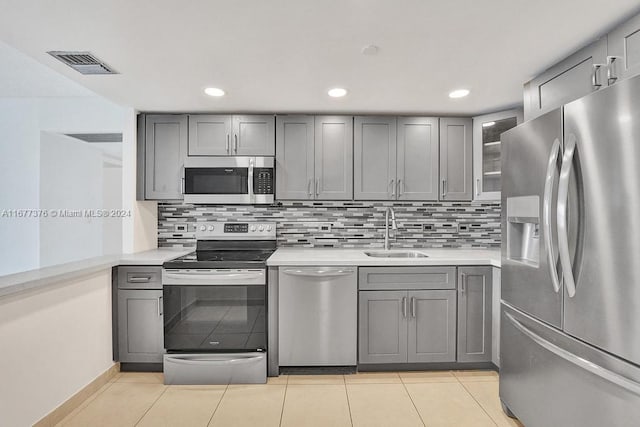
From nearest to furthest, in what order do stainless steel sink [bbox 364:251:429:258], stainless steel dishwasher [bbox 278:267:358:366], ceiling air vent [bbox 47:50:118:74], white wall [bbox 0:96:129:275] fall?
ceiling air vent [bbox 47:50:118:74] < stainless steel dishwasher [bbox 278:267:358:366] < stainless steel sink [bbox 364:251:429:258] < white wall [bbox 0:96:129:275]

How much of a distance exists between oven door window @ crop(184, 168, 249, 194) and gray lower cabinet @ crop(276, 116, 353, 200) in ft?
1.00

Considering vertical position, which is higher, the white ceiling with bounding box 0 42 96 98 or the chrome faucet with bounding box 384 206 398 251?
the white ceiling with bounding box 0 42 96 98

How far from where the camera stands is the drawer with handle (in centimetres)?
257

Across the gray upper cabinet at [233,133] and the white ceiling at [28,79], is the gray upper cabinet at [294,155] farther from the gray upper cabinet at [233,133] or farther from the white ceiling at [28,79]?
the white ceiling at [28,79]

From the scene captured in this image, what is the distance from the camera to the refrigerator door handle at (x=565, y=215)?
1381mm

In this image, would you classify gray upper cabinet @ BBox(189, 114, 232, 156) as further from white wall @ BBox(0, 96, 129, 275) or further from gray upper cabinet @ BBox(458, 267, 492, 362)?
gray upper cabinet @ BBox(458, 267, 492, 362)

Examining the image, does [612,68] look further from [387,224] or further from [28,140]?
[28,140]

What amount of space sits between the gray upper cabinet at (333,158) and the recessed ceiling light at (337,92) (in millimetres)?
437

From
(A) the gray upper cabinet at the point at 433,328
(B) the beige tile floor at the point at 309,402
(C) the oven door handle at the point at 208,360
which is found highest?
(A) the gray upper cabinet at the point at 433,328

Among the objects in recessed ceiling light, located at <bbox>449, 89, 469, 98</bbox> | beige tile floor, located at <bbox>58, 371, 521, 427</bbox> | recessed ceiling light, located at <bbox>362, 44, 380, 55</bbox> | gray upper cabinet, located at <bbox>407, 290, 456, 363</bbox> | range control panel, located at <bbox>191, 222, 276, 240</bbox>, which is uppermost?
recessed ceiling light, located at <bbox>362, 44, 380, 55</bbox>

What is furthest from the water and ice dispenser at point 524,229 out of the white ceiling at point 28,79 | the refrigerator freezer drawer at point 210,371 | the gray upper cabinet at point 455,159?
the white ceiling at point 28,79

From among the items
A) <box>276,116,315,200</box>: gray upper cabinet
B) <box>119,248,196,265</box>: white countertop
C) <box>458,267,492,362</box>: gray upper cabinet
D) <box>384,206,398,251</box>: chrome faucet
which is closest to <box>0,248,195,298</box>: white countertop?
<box>119,248,196,265</box>: white countertop

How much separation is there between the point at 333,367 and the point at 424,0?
7.87 feet

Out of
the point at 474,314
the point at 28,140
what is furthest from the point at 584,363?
the point at 28,140
